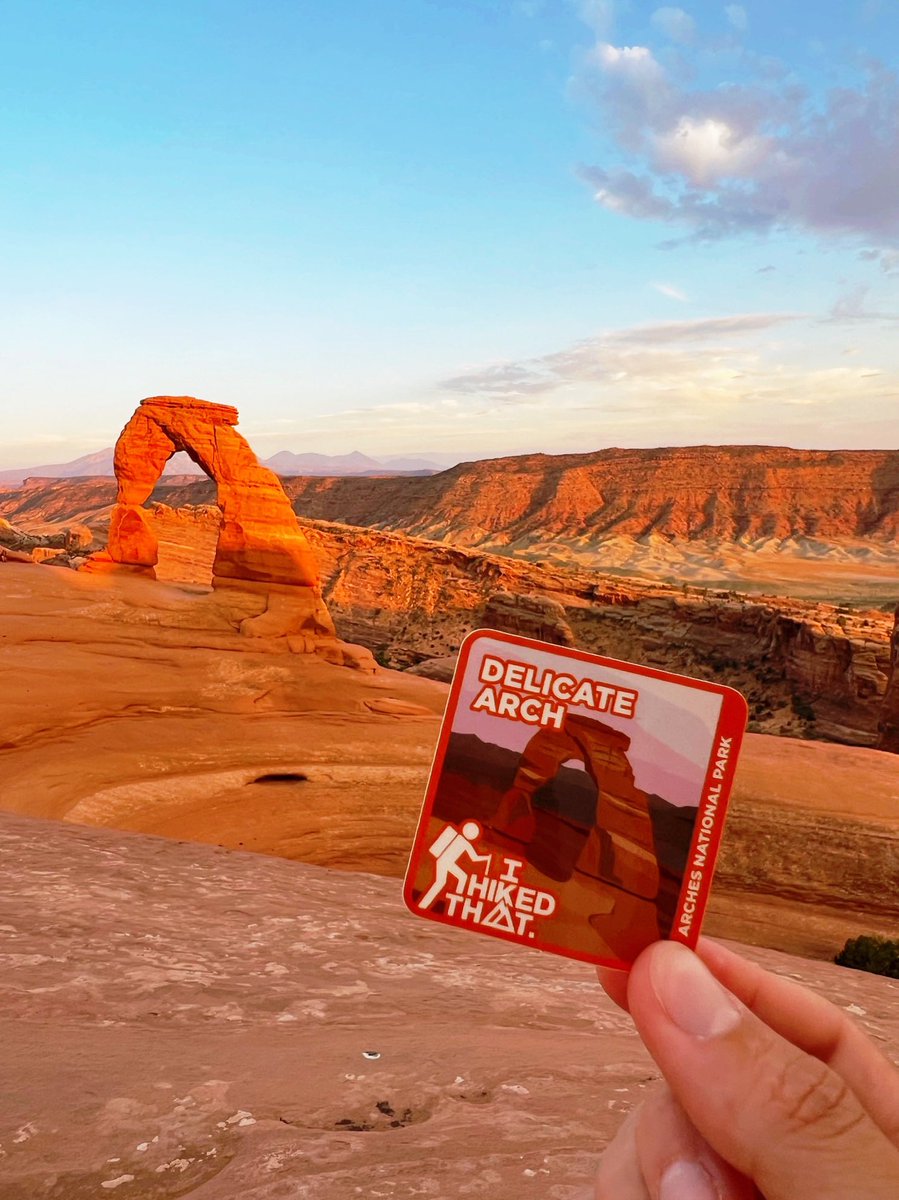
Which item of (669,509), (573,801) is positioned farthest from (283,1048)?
(669,509)

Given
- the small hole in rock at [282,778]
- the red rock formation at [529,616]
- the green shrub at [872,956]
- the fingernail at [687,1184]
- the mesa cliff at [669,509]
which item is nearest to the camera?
the fingernail at [687,1184]

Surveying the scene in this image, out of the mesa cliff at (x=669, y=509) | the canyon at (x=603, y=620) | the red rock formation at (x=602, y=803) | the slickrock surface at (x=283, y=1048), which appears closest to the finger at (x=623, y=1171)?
the red rock formation at (x=602, y=803)

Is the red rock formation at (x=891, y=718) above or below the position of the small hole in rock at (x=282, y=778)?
above

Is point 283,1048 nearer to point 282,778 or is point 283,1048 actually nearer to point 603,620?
point 282,778

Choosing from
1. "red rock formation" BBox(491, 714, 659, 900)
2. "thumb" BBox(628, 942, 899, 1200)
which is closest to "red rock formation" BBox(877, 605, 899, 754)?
"red rock formation" BBox(491, 714, 659, 900)

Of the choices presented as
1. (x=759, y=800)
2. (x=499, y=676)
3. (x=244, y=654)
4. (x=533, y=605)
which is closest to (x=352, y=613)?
(x=533, y=605)

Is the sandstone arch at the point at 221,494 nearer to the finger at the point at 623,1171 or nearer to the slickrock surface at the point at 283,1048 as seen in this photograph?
the slickrock surface at the point at 283,1048
